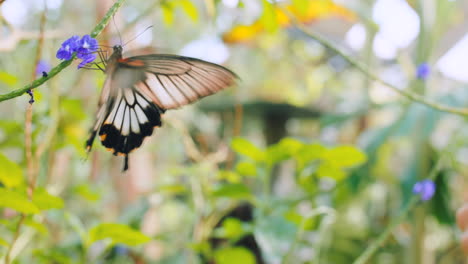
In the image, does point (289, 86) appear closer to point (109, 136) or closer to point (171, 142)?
point (171, 142)

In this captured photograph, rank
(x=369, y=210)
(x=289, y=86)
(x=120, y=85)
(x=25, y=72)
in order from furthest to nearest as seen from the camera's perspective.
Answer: (x=289, y=86), (x=369, y=210), (x=25, y=72), (x=120, y=85)

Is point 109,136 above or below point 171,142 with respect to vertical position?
below

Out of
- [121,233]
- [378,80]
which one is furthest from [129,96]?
[378,80]

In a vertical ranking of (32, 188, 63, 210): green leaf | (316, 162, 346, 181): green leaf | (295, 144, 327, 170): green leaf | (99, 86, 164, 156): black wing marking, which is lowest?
(316, 162, 346, 181): green leaf

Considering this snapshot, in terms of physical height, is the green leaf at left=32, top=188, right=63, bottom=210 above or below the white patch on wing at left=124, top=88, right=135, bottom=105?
below

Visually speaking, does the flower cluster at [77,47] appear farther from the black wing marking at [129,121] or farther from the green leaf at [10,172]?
the green leaf at [10,172]

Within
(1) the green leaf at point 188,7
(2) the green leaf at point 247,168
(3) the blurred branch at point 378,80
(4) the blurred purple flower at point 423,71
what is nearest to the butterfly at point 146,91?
(3) the blurred branch at point 378,80

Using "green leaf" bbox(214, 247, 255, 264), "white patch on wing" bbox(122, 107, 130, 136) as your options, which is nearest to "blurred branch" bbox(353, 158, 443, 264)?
"green leaf" bbox(214, 247, 255, 264)

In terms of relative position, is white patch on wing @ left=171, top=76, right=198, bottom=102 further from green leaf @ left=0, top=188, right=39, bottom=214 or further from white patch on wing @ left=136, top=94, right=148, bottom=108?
green leaf @ left=0, top=188, right=39, bottom=214

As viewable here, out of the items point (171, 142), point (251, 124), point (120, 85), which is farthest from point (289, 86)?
point (120, 85)
